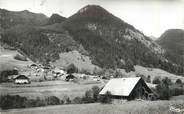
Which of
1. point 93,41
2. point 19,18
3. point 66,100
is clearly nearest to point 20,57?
point 19,18

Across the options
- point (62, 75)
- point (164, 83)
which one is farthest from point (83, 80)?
point (164, 83)

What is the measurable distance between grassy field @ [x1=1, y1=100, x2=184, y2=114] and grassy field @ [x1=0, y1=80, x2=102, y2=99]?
249mm

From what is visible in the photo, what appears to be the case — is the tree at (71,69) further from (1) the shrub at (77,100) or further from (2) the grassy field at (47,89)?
(1) the shrub at (77,100)

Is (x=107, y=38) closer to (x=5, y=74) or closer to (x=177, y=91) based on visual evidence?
(x=177, y=91)

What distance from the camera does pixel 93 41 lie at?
6434 millimetres

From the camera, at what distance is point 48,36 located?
6570 mm

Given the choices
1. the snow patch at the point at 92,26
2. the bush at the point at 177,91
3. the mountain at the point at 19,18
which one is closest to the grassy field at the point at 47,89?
the mountain at the point at 19,18

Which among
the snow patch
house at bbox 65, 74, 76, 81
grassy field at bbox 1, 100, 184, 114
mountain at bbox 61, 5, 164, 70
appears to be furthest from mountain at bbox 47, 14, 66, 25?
grassy field at bbox 1, 100, 184, 114

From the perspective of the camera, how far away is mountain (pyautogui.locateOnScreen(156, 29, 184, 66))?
693 cm

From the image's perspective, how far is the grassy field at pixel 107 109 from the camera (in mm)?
5293

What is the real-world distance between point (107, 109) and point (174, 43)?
9.13 ft

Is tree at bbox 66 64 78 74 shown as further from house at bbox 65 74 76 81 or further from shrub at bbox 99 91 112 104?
shrub at bbox 99 91 112 104

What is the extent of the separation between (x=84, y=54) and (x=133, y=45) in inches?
46.7

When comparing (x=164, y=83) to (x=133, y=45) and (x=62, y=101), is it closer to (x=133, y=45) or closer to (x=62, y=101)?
(x=133, y=45)
